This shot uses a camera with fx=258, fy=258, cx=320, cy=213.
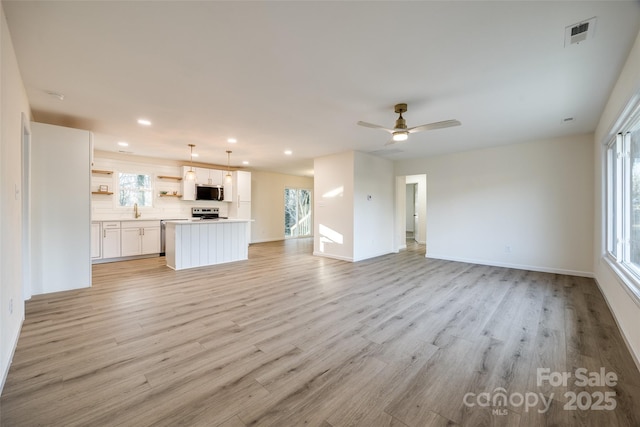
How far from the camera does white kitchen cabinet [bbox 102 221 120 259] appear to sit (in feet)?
18.9

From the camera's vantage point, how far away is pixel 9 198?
2109 mm

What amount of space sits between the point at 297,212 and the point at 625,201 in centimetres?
888

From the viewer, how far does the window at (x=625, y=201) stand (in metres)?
2.60

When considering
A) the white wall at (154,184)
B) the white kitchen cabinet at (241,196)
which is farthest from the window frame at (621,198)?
the white wall at (154,184)

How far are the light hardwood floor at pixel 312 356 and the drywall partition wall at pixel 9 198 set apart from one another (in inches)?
8.5

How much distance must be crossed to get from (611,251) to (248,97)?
5131mm

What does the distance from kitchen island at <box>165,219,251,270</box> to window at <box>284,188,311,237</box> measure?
415cm

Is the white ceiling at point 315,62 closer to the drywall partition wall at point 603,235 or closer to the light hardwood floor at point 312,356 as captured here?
the drywall partition wall at point 603,235

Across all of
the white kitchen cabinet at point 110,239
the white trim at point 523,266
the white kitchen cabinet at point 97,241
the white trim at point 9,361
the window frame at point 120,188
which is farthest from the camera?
the window frame at point 120,188

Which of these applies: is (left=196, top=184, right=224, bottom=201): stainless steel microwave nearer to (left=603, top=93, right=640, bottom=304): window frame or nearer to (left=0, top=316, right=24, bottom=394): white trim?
(left=0, top=316, right=24, bottom=394): white trim

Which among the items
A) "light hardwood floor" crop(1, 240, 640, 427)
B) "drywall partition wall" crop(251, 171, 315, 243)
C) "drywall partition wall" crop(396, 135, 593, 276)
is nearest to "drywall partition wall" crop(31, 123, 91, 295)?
"light hardwood floor" crop(1, 240, 640, 427)

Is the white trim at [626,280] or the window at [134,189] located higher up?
the window at [134,189]

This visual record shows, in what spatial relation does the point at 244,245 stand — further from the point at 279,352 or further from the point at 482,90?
the point at 482,90

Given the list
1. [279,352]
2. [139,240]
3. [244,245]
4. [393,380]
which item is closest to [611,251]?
[393,380]
